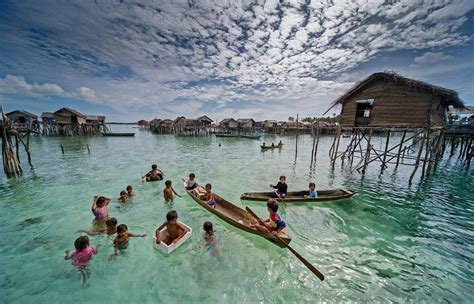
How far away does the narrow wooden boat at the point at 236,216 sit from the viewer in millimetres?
5990

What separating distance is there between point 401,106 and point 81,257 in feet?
61.3

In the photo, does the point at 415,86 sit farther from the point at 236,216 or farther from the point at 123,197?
the point at 123,197

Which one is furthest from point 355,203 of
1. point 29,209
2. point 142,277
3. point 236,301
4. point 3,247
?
point 29,209

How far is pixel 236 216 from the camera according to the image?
7988 millimetres

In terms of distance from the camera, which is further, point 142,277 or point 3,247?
point 3,247

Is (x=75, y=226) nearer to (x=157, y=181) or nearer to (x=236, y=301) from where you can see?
(x=157, y=181)

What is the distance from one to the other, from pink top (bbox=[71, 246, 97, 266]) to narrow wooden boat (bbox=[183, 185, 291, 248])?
166 inches

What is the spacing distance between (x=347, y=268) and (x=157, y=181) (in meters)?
11.8

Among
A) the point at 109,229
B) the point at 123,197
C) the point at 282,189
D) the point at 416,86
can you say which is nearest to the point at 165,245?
the point at 109,229

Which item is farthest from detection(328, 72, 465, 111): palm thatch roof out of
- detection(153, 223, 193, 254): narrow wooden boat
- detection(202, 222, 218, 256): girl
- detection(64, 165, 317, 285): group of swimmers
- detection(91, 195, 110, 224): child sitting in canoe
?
Answer: detection(91, 195, 110, 224): child sitting in canoe

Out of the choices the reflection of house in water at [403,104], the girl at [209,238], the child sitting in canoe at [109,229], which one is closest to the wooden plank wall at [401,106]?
the reflection of house in water at [403,104]

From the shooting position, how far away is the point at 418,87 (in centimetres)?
1195

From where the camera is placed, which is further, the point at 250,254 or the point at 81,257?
the point at 250,254

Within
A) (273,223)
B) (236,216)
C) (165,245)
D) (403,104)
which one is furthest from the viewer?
(403,104)
